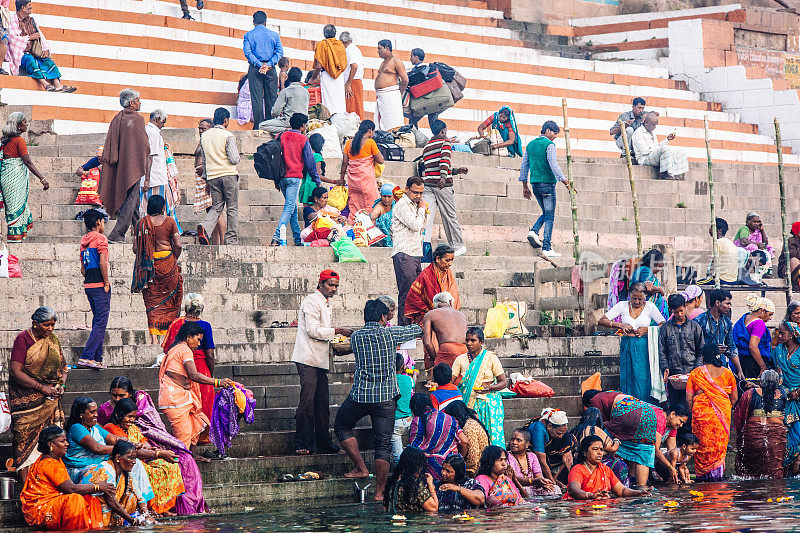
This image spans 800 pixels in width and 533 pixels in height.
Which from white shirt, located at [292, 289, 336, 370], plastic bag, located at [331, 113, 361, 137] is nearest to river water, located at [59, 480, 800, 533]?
white shirt, located at [292, 289, 336, 370]

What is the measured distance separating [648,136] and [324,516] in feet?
36.8

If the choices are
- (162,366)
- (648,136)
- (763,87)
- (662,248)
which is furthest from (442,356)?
(763,87)

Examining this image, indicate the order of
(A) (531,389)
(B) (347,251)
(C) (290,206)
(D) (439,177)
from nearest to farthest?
(A) (531,389)
(B) (347,251)
(D) (439,177)
(C) (290,206)

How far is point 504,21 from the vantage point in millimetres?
25031

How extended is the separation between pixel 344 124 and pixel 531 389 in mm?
6490

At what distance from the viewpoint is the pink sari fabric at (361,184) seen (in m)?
14.7

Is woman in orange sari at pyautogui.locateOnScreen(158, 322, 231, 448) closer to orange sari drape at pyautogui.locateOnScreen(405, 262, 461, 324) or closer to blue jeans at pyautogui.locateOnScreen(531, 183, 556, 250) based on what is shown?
orange sari drape at pyautogui.locateOnScreen(405, 262, 461, 324)

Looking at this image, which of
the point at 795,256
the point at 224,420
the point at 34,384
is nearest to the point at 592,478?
the point at 224,420

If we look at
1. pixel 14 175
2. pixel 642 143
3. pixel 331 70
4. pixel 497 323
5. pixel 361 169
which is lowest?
pixel 497 323

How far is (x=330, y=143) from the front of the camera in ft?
54.2

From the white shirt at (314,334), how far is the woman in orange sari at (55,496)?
2042 millimetres

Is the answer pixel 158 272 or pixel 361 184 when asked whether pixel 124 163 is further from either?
pixel 361 184

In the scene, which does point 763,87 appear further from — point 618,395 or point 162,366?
point 162,366

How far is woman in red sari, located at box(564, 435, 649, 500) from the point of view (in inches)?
397
